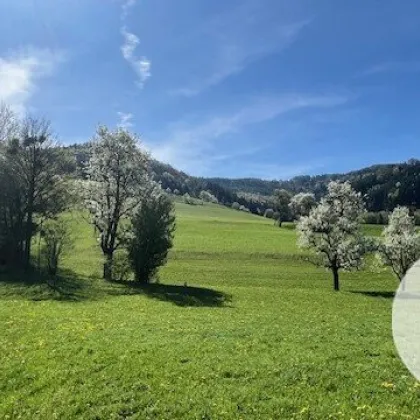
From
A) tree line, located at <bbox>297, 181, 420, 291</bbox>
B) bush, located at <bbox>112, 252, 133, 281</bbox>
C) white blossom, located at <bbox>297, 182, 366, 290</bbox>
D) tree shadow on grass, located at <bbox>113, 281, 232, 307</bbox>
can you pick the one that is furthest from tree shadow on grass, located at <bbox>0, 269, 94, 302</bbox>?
tree line, located at <bbox>297, 181, 420, 291</bbox>

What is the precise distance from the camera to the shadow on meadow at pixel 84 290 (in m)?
38.8

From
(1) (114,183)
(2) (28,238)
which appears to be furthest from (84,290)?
(1) (114,183)

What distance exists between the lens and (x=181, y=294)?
43812 mm

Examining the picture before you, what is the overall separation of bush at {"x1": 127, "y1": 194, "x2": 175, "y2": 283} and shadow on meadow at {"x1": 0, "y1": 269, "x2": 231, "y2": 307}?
2.27 meters

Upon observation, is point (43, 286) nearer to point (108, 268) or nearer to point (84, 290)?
point (84, 290)

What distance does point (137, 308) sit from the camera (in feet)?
110

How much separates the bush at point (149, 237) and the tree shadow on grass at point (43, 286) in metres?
5.55

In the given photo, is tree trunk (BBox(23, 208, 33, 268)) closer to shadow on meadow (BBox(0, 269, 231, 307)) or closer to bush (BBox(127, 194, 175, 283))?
shadow on meadow (BBox(0, 269, 231, 307))

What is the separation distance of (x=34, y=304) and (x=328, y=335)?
21059 millimetres

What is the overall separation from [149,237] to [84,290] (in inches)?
381

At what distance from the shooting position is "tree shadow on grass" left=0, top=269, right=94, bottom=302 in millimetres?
38438

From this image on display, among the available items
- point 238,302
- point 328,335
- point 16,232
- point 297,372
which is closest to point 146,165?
point 16,232

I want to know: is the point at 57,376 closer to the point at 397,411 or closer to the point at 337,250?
the point at 397,411

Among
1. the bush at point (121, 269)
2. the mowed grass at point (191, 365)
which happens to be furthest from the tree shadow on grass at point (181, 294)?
the mowed grass at point (191, 365)
